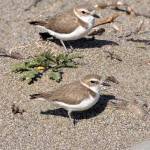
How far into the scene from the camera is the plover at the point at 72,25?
10.1 m

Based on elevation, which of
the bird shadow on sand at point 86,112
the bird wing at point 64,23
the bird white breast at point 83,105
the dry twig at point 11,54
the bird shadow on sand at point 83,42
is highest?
the bird white breast at point 83,105

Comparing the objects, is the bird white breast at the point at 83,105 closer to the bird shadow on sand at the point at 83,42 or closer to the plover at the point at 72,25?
the plover at the point at 72,25

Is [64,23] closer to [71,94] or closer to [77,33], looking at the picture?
[77,33]

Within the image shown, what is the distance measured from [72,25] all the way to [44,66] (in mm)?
1085

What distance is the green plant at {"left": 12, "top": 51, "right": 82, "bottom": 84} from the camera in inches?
363

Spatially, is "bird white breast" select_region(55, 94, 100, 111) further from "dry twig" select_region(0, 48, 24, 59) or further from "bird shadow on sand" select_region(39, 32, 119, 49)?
"bird shadow on sand" select_region(39, 32, 119, 49)

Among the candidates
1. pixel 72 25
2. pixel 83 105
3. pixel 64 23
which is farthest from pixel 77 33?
pixel 83 105

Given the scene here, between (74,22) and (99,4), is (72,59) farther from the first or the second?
(99,4)

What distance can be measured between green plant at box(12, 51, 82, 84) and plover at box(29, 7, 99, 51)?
23.4 inches

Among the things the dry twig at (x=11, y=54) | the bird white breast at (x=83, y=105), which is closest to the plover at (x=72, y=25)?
the dry twig at (x=11, y=54)

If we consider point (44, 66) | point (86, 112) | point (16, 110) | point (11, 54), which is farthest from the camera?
point (11, 54)

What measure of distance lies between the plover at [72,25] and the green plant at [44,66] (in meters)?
0.59

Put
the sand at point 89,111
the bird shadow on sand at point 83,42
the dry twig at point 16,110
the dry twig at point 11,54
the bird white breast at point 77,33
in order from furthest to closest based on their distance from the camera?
the bird shadow on sand at point 83,42 < the bird white breast at point 77,33 < the dry twig at point 11,54 < the dry twig at point 16,110 < the sand at point 89,111

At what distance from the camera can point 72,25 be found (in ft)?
33.4
